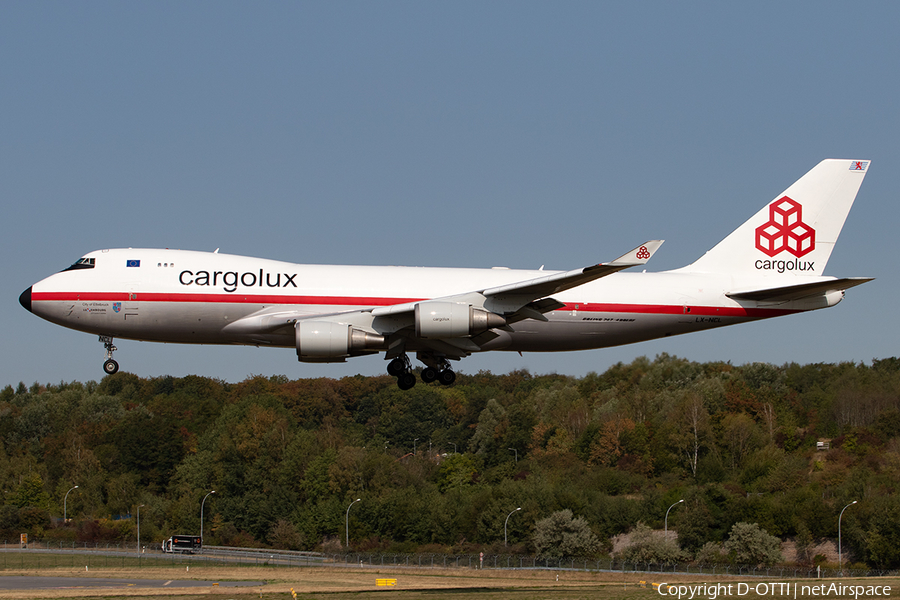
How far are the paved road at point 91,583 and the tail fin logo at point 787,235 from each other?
33.8m

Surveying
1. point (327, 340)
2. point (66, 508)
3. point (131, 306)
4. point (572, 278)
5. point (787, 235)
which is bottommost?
point (66, 508)

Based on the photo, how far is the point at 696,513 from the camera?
91438mm

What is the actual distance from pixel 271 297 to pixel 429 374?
23.4ft

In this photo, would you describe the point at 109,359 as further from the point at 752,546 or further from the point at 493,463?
the point at 493,463

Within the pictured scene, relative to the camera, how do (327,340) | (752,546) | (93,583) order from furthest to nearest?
(752,546), (93,583), (327,340)

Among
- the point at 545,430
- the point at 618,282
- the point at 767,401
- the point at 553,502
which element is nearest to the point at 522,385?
the point at 545,430

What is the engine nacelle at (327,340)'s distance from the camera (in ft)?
123

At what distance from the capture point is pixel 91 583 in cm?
5934

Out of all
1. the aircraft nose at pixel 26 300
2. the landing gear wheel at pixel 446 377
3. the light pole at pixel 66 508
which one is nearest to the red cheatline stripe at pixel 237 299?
the aircraft nose at pixel 26 300

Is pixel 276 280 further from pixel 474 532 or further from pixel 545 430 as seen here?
pixel 545 430

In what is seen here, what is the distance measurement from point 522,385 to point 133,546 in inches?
3741

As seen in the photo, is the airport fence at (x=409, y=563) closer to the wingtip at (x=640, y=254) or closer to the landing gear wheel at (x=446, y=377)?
the landing gear wheel at (x=446, y=377)

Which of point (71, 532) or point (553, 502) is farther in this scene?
point (71, 532)

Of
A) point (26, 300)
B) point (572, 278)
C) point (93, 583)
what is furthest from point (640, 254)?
point (93, 583)
